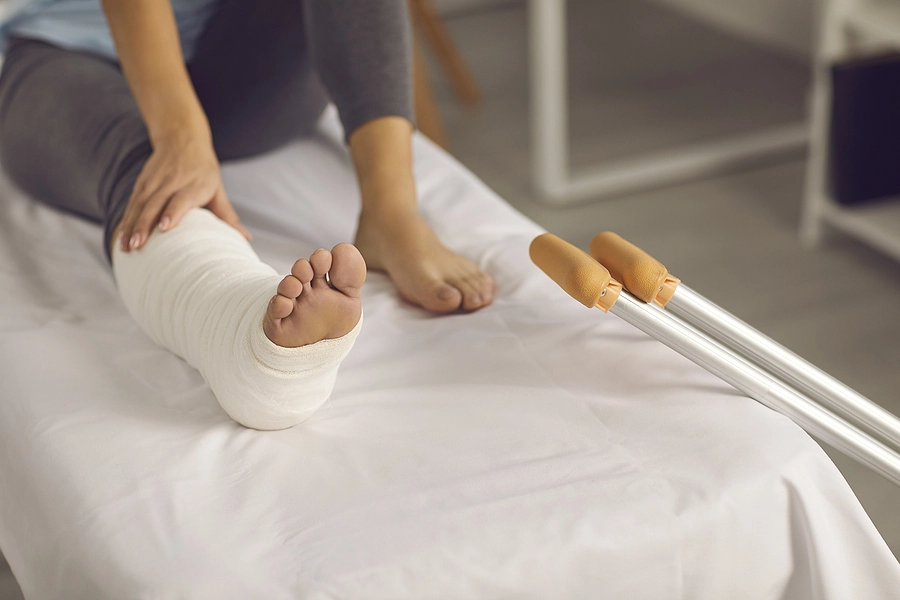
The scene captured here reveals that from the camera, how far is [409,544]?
0.62 meters

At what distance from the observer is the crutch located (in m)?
0.73

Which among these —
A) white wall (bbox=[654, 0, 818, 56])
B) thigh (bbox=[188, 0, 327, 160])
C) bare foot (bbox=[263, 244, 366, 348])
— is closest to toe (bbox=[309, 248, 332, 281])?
bare foot (bbox=[263, 244, 366, 348])

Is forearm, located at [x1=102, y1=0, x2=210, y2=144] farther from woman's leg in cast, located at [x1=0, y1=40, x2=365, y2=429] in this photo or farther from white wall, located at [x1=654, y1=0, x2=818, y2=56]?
white wall, located at [x1=654, y1=0, x2=818, y2=56]

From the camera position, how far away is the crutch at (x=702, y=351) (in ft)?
2.38

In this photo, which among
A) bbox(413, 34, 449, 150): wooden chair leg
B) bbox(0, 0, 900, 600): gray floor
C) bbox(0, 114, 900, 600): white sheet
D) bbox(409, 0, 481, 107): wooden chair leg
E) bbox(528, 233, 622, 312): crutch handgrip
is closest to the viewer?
bbox(0, 114, 900, 600): white sheet

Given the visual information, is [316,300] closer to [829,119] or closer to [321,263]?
[321,263]

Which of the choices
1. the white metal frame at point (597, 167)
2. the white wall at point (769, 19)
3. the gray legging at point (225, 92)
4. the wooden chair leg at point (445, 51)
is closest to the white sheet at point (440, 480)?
the gray legging at point (225, 92)

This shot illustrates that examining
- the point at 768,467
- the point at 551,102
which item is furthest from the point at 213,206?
the point at 551,102

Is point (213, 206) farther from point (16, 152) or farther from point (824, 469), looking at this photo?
point (824, 469)

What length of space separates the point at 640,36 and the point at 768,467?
Result: 2.39 m

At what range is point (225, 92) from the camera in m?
1.17

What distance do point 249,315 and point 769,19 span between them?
7.41ft

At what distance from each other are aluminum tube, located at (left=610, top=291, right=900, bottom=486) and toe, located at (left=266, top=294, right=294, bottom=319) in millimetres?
261

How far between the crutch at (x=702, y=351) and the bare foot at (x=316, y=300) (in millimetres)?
176
